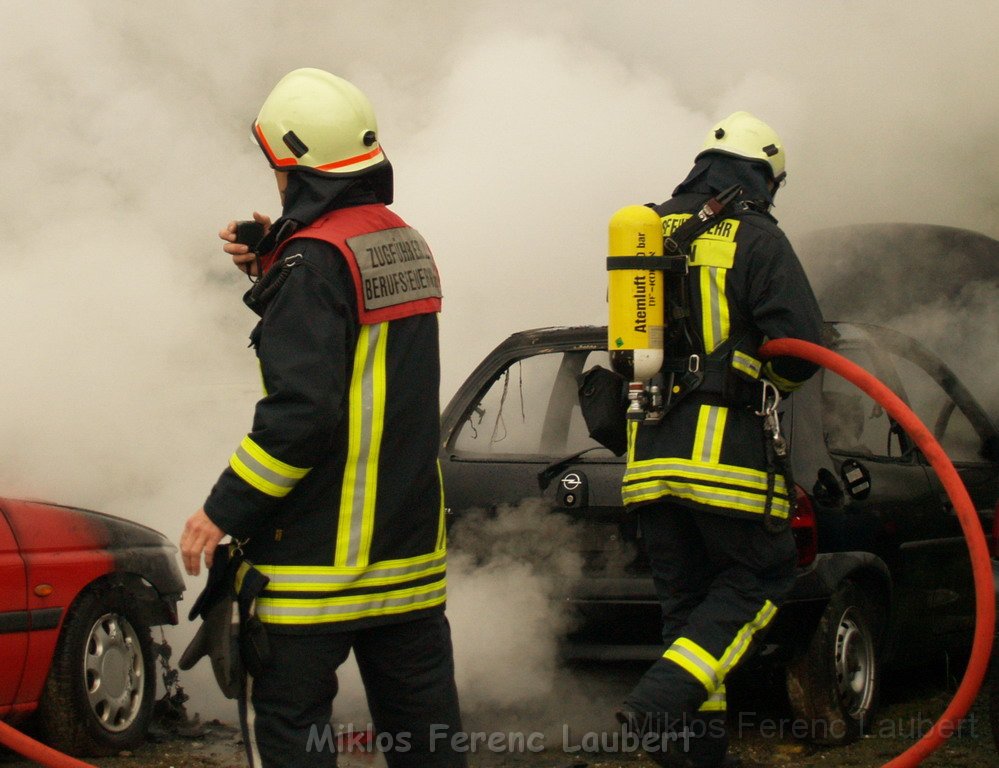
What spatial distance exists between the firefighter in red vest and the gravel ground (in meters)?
1.67

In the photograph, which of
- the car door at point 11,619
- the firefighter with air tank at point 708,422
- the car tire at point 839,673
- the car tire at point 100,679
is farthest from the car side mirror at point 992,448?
the car door at point 11,619

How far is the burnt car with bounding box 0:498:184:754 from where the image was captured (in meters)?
4.70

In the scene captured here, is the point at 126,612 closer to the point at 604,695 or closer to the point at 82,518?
the point at 82,518

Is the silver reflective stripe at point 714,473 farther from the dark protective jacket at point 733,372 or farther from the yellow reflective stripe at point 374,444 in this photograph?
the yellow reflective stripe at point 374,444

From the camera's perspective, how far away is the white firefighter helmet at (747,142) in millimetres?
4645

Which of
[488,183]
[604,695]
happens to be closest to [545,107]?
[488,183]

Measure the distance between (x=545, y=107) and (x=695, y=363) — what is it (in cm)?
307

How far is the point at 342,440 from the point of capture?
325 centimetres

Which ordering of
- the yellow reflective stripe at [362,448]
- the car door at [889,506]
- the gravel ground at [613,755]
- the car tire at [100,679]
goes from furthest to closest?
the car door at [889,506]
the gravel ground at [613,755]
the car tire at [100,679]
the yellow reflective stripe at [362,448]


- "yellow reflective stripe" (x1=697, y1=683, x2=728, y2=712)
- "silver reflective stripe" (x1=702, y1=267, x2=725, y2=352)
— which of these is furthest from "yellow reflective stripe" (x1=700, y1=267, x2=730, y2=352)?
"yellow reflective stripe" (x1=697, y1=683, x2=728, y2=712)

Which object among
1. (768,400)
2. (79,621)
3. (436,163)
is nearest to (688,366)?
(768,400)

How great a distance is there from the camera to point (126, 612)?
5223 millimetres

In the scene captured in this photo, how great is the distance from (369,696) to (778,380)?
1.64 meters

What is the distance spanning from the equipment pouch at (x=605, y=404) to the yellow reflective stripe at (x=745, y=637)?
71 centimetres
